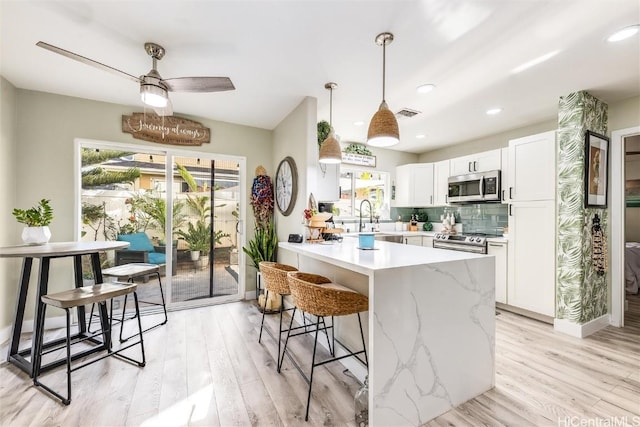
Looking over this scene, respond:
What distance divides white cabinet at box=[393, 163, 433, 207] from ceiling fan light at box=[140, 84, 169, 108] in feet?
13.3

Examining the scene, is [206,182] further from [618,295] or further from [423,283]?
[618,295]

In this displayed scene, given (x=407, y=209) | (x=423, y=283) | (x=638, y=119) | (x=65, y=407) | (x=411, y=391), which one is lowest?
(x=65, y=407)

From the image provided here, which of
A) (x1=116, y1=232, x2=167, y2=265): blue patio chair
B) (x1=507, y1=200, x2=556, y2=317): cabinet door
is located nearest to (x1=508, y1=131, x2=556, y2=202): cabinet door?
(x1=507, y1=200, x2=556, y2=317): cabinet door

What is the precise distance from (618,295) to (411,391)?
308 cm

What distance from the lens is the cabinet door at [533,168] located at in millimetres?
3078

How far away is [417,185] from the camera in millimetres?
4977

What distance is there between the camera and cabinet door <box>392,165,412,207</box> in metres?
5.03

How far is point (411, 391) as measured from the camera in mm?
1587

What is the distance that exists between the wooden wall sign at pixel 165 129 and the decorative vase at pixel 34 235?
1386 millimetres

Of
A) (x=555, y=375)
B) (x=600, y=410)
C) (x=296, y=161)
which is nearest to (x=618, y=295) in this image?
(x=555, y=375)

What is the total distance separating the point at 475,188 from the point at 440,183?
2.41 feet

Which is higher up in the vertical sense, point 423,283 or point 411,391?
point 423,283

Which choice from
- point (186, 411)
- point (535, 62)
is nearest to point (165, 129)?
point (186, 411)

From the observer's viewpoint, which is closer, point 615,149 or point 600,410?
point 600,410
